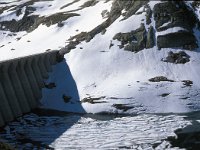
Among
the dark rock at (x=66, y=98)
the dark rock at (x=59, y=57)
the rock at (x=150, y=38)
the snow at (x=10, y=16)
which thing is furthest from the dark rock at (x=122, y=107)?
the snow at (x=10, y=16)

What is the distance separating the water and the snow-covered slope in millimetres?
3254

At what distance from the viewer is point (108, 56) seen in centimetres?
5781

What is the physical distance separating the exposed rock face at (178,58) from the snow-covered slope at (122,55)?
0.09ft

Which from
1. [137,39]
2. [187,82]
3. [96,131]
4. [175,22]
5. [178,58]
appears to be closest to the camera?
[96,131]

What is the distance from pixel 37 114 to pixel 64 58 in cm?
1476

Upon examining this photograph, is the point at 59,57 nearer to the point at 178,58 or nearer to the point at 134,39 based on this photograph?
the point at 134,39

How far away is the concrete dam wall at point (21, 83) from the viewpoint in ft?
147

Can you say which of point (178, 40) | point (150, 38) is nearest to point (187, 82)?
point (178, 40)

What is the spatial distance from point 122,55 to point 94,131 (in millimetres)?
20440

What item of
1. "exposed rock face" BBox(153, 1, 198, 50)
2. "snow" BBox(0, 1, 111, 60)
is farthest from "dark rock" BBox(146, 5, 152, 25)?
"snow" BBox(0, 1, 111, 60)

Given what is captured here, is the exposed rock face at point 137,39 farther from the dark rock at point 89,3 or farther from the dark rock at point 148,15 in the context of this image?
the dark rock at point 89,3

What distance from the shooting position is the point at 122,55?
5734cm

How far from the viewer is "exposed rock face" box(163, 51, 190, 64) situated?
53850 mm

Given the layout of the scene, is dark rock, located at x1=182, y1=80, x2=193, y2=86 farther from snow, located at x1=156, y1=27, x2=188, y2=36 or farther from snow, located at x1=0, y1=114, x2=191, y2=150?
snow, located at x1=156, y1=27, x2=188, y2=36
